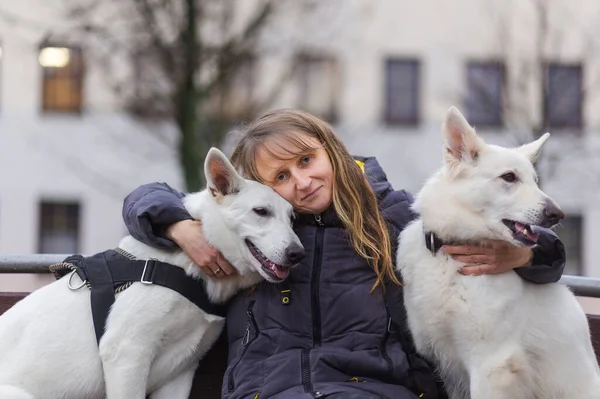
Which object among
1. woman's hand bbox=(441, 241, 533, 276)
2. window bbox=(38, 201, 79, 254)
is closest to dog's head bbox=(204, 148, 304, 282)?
woman's hand bbox=(441, 241, 533, 276)

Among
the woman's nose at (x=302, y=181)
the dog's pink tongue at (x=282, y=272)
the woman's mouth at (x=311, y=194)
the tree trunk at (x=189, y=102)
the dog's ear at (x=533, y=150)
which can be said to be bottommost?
the dog's pink tongue at (x=282, y=272)

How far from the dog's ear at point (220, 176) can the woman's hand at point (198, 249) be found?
181 mm

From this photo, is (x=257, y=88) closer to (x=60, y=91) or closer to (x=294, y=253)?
(x=60, y=91)

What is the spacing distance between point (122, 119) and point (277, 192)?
16152 millimetres

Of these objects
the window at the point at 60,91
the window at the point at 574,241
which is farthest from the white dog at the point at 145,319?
the window at the point at 574,241

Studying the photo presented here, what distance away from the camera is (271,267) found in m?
3.61

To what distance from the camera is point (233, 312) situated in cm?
379

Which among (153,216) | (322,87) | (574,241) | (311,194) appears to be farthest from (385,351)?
(574,241)

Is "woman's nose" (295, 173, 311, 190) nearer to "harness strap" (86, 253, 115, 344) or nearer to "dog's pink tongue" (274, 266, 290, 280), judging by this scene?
"dog's pink tongue" (274, 266, 290, 280)

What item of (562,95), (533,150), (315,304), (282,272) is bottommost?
(315,304)

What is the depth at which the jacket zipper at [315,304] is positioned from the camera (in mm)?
3369

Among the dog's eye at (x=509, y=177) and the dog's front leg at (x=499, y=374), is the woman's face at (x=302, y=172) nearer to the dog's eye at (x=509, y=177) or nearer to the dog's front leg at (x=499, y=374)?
the dog's eye at (x=509, y=177)

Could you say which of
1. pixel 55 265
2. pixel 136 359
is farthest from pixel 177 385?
pixel 55 265

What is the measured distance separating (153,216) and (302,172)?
0.65 m
